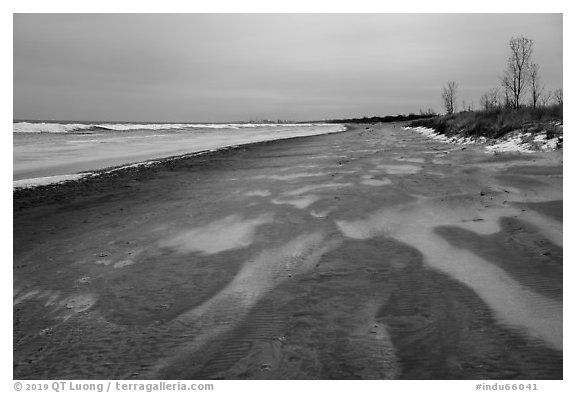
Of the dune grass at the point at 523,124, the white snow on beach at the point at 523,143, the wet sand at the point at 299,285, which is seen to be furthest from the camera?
the dune grass at the point at 523,124

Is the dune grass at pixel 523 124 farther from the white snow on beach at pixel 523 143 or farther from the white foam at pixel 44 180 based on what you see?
the white foam at pixel 44 180

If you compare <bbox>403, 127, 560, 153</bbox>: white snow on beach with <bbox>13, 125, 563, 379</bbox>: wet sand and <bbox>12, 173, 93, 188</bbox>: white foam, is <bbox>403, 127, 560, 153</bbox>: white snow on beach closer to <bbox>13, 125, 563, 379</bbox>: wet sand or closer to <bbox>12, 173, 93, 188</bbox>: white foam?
<bbox>13, 125, 563, 379</bbox>: wet sand

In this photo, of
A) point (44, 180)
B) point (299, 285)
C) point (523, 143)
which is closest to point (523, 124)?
point (523, 143)

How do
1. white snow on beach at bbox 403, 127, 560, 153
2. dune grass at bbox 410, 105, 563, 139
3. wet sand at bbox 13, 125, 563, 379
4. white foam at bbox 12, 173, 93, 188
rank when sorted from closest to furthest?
wet sand at bbox 13, 125, 563, 379 < white foam at bbox 12, 173, 93, 188 < white snow on beach at bbox 403, 127, 560, 153 < dune grass at bbox 410, 105, 563, 139

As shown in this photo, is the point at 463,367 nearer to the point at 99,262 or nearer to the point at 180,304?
the point at 180,304

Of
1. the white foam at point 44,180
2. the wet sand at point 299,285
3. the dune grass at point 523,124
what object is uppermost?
the dune grass at point 523,124

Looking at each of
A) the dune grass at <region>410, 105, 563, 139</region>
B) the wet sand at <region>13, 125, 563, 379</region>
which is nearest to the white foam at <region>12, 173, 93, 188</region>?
the wet sand at <region>13, 125, 563, 379</region>

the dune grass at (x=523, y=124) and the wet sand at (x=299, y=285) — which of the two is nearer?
the wet sand at (x=299, y=285)

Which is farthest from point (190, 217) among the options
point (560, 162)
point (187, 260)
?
point (560, 162)

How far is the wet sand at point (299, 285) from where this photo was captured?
2.37 metres

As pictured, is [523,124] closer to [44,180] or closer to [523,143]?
[523,143]

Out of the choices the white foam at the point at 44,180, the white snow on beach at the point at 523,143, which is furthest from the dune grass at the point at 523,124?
the white foam at the point at 44,180

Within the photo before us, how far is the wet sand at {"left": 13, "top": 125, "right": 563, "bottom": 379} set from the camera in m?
2.37

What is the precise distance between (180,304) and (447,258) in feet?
8.01
